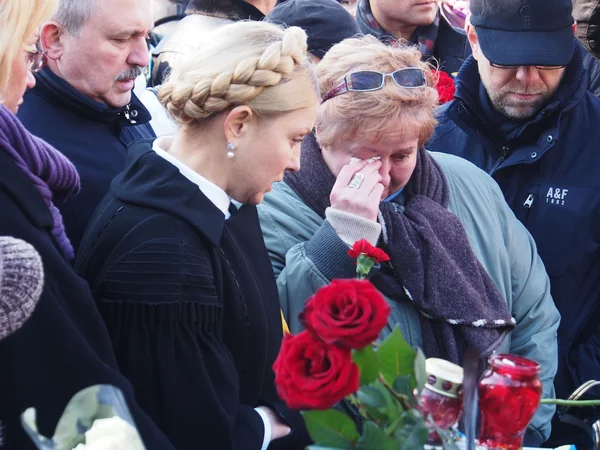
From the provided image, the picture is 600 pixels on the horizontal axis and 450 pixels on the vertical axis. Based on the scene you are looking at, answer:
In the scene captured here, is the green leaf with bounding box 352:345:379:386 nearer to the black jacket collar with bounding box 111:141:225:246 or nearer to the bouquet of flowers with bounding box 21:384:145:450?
the bouquet of flowers with bounding box 21:384:145:450

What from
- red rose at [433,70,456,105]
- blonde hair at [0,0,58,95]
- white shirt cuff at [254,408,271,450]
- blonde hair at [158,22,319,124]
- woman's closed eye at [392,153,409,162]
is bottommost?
white shirt cuff at [254,408,271,450]

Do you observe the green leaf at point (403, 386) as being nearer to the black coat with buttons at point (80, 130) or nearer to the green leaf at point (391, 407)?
the green leaf at point (391, 407)

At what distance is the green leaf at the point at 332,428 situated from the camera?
1.35 m

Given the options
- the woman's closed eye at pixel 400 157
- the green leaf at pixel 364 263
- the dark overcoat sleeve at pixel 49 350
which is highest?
the dark overcoat sleeve at pixel 49 350

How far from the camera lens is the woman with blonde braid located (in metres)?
1.84

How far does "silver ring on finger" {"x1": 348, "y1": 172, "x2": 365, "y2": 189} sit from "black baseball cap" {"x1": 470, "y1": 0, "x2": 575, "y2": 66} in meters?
1.03

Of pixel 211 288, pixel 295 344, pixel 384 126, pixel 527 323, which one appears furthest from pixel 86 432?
pixel 527 323

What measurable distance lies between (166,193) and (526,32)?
1.92 meters

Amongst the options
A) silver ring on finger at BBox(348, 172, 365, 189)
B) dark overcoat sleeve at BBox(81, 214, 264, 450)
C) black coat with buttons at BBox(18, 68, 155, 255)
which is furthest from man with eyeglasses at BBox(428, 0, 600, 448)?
dark overcoat sleeve at BBox(81, 214, 264, 450)

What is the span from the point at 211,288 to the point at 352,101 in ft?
3.09

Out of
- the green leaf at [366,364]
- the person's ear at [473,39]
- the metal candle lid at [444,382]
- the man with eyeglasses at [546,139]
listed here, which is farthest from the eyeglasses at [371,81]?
the green leaf at [366,364]

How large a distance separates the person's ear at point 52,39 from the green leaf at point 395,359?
178 cm

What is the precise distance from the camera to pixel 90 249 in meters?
1.97

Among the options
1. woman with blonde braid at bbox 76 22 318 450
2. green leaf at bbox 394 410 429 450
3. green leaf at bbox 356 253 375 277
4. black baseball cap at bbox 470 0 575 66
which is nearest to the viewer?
green leaf at bbox 394 410 429 450
